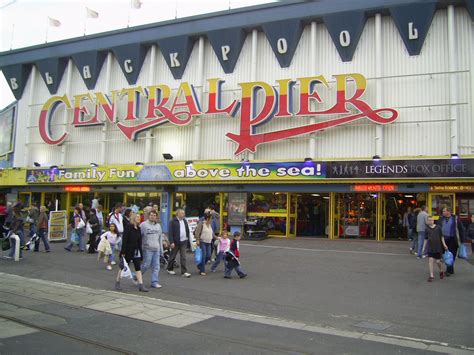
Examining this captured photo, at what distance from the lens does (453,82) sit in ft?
64.0

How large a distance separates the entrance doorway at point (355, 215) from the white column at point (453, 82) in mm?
4183

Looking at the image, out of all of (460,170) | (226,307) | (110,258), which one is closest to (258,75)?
(460,170)

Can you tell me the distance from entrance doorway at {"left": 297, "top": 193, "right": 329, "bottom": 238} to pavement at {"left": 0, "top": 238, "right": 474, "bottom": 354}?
26.5 ft

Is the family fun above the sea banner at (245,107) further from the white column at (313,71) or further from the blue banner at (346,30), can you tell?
the blue banner at (346,30)

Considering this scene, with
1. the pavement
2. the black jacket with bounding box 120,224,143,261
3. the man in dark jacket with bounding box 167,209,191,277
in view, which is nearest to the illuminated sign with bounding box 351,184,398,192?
the pavement

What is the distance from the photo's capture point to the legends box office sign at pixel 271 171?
18344 millimetres

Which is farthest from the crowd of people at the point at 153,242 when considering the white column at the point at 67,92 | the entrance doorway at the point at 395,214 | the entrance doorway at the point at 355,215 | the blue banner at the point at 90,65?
the blue banner at the point at 90,65

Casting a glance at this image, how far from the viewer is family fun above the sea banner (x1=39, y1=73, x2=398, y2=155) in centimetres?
2073

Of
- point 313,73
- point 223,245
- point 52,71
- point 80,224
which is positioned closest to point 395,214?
point 313,73

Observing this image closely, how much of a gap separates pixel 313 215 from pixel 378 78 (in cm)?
715

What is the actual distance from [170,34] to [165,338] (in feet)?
71.2

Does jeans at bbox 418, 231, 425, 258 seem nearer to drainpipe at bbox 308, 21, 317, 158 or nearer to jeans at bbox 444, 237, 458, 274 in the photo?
jeans at bbox 444, 237, 458, 274

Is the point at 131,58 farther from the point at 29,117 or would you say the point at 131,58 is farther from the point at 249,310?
the point at 249,310

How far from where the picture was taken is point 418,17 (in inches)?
798
